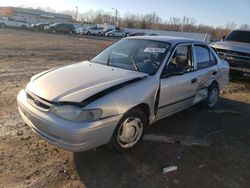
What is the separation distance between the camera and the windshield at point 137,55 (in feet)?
16.6

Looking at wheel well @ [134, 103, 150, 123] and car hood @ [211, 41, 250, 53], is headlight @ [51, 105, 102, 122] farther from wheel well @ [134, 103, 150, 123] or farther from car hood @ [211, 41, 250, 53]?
car hood @ [211, 41, 250, 53]

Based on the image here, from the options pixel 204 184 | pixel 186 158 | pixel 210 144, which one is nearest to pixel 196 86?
pixel 210 144

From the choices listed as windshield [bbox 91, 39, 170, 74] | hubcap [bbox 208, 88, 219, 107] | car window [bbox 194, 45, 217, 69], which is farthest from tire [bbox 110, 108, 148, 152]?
hubcap [bbox 208, 88, 219, 107]

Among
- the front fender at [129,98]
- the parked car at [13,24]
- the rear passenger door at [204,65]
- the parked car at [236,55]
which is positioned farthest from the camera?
the parked car at [13,24]

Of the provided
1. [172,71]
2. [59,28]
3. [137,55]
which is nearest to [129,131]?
[172,71]

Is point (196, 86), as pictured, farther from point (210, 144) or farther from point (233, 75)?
point (233, 75)

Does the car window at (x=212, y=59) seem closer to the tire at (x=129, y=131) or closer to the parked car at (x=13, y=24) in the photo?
the tire at (x=129, y=131)

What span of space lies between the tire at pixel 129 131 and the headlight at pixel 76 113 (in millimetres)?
490

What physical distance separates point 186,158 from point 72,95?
1.93 metres

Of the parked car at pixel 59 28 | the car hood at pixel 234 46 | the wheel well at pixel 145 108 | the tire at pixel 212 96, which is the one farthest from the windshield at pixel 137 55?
the parked car at pixel 59 28

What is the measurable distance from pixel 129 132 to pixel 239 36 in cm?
934

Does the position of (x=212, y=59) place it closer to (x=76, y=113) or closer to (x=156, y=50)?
(x=156, y=50)

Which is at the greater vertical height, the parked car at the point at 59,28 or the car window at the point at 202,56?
the car window at the point at 202,56

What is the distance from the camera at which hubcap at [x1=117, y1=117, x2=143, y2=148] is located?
171 inches
